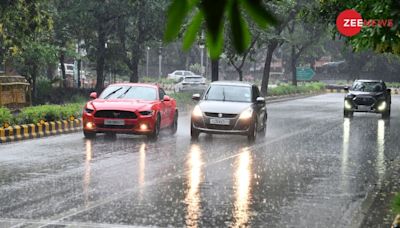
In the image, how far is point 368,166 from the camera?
14.1m

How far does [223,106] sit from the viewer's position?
752 inches

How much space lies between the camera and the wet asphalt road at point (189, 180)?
8492 millimetres

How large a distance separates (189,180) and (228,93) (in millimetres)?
8672

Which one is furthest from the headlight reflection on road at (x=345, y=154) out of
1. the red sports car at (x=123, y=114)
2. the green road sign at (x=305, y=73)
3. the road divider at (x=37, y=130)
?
the green road sign at (x=305, y=73)

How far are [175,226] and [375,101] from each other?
23.7m

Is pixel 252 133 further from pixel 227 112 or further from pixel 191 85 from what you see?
pixel 191 85

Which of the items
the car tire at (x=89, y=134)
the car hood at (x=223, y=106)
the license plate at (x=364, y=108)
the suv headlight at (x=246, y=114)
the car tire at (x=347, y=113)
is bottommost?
the car tire at (x=347, y=113)

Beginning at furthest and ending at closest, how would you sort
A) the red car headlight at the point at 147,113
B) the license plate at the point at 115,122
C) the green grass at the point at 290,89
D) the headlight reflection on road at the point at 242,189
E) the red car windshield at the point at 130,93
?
the green grass at the point at 290,89, the red car windshield at the point at 130,93, the red car headlight at the point at 147,113, the license plate at the point at 115,122, the headlight reflection on road at the point at 242,189

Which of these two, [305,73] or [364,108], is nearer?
[364,108]

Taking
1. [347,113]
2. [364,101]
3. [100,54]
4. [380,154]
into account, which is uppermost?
[100,54]

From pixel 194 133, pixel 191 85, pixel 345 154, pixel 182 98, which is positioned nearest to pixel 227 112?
pixel 194 133

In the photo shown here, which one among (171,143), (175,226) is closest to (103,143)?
(171,143)

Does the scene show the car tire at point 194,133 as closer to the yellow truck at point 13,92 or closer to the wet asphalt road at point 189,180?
the wet asphalt road at point 189,180

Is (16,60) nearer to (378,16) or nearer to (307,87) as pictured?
(378,16)
